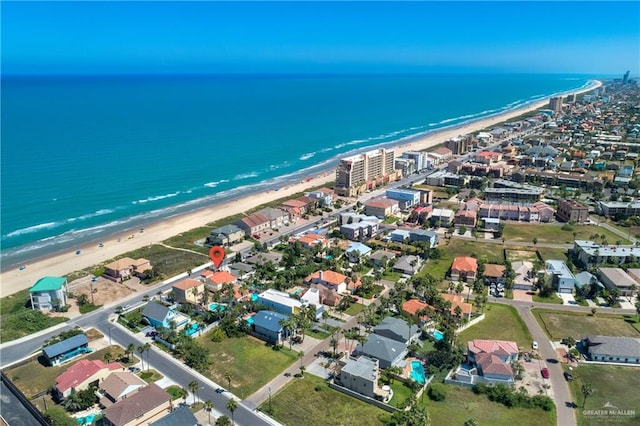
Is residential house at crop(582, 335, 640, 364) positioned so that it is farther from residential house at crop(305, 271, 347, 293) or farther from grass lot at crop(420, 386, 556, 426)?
residential house at crop(305, 271, 347, 293)

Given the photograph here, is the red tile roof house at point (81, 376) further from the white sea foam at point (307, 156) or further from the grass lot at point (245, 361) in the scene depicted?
the white sea foam at point (307, 156)

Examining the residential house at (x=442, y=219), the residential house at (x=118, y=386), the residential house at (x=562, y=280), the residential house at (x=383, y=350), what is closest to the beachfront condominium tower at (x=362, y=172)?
the residential house at (x=442, y=219)

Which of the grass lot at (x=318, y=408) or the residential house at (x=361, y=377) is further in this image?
the residential house at (x=361, y=377)

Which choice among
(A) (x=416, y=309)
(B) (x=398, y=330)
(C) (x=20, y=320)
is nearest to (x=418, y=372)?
(B) (x=398, y=330)

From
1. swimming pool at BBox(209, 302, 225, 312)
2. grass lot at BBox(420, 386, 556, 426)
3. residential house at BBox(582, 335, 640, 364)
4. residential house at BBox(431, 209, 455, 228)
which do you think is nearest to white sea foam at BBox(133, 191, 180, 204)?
swimming pool at BBox(209, 302, 225, 312)

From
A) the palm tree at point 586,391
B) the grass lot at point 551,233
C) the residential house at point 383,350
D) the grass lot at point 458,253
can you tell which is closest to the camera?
the palm tree at point 586,391

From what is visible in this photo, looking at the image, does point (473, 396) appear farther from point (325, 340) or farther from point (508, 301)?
point (508, 301)

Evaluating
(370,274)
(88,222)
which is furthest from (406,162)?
(88,222)
